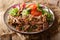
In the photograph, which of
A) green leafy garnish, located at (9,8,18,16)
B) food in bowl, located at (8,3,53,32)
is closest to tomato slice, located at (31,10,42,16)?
food in bowl, located at (8,3,53,32)

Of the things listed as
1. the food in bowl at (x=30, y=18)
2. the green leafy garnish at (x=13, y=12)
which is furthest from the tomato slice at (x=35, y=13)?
the green leafy garnish at (x=13, y=12)

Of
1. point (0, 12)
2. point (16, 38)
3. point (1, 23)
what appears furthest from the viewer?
point (0, 12)

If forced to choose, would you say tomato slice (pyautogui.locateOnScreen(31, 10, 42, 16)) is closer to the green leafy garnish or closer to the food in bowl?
the food in bowl

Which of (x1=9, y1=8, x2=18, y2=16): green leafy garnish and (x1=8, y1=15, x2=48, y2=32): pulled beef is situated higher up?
(x1=9, y1=8, x2=18, y2=16): green leafy garnish

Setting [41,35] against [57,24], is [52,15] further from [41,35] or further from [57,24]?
[41,35]

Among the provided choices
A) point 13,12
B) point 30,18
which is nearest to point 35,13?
point 30,18

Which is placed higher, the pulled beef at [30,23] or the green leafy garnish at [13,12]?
the green leafy garnish at [13,12]

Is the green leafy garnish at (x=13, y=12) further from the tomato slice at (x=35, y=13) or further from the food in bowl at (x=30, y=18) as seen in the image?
the tomato slice at (x=35, y=13)

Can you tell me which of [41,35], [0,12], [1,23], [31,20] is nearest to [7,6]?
[0,12]
